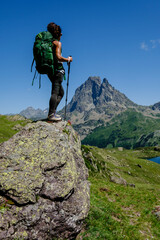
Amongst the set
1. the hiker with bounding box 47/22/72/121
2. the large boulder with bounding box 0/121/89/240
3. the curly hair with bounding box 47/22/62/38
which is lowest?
the large boulder with bounding box 0/121/89/240

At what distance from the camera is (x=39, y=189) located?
746cm

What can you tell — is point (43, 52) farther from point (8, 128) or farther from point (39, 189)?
point (8, 128)

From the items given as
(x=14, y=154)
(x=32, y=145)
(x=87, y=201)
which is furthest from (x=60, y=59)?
(x=87, y=201)

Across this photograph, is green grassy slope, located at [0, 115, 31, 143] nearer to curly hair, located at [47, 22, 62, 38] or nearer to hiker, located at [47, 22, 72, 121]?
hiker, located at [47, 22, 72, 121]

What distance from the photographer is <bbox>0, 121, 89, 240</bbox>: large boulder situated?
22.2 ft

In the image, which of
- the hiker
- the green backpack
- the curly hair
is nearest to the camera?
the green backpack

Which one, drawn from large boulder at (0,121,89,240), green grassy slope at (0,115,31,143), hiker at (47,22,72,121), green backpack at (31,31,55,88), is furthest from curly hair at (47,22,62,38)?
green grassy slope at (0,115,31,143)

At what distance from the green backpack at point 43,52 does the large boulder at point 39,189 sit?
3.69 meters

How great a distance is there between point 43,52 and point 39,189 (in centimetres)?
742

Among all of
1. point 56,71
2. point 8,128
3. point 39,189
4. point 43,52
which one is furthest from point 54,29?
point 8,128

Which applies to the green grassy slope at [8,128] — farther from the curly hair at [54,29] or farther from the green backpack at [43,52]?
the curly hair at [54,29]

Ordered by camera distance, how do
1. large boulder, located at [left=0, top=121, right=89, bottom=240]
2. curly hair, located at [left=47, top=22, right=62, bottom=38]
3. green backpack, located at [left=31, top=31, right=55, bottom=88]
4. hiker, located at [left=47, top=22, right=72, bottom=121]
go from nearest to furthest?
large boulder, located at [left=0, top=121, right=89, bottom=240] → green backpack, located at [left=31, top=31, right=55, bottom=88] → hiker, located at [left=47, top=22, right=72, bottom=121] → curly hair, located at [left=47, top=22, right=62, bottom=38]

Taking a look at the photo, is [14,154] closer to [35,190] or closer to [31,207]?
[35,190]

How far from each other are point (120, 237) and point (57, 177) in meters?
5.59
